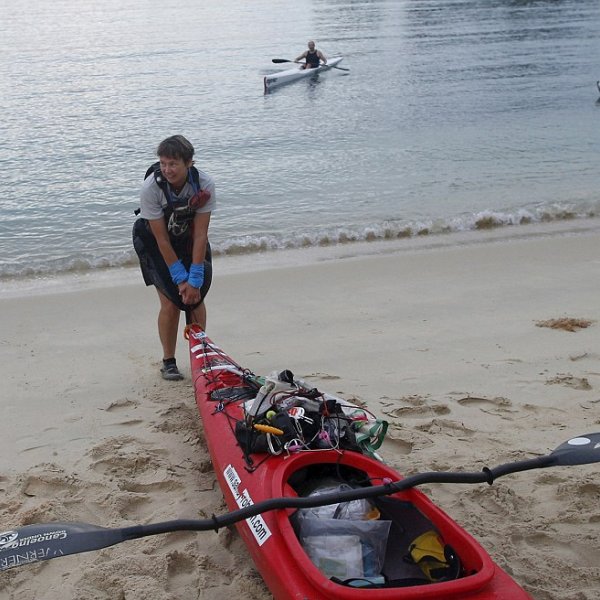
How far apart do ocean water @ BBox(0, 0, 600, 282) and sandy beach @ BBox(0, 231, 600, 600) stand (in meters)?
1.82

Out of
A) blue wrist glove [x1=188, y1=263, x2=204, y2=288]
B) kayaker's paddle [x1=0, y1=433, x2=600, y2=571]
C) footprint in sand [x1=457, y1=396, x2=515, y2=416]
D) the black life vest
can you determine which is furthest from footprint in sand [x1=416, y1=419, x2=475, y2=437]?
the black life vest

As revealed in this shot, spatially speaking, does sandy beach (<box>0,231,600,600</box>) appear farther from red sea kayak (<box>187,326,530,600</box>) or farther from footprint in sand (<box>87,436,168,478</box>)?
red sea kayak (<box>187,326,530,600</box>)

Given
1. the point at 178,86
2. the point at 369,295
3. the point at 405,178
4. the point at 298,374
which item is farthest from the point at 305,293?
the point at 178,86

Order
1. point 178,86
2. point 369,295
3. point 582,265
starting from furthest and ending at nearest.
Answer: point 178,86, point 582,265, point 369,295

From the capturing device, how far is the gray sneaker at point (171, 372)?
17.1ft

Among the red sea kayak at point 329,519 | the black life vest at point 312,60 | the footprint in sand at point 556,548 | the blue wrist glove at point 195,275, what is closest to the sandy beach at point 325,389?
the footprint in sand at point 556,548

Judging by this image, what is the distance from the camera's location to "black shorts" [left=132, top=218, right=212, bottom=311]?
4.94m

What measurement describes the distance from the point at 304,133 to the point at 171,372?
1159 cm

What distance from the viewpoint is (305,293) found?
23.3ft

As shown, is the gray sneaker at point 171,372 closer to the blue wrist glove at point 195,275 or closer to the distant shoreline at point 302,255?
the blue wrist glove at point 195,275

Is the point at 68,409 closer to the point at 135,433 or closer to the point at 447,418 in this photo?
the point at 135,433

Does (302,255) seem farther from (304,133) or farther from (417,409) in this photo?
(304,133)

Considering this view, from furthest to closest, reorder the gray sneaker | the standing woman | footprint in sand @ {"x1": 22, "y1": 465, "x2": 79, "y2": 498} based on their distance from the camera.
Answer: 1. the gray sneaker
2. the standing woman
3. footprint in sand @ {"x1": 22, "y1": 465, "x2": 79, "y2": 498}

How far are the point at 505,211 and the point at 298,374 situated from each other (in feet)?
19.8
